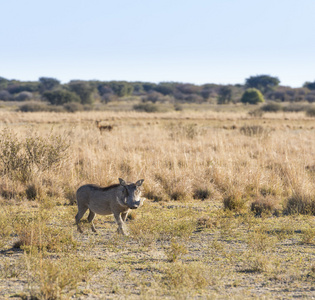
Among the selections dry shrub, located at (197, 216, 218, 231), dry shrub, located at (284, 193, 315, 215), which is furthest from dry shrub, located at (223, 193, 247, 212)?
dry shrub, located at (197, 216, 218, 231)

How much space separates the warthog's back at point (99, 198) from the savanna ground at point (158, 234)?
1.45ft

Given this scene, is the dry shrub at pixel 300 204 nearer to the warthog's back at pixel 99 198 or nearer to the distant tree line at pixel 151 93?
the warthog's back at pixel 99 198

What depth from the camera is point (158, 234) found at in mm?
7051

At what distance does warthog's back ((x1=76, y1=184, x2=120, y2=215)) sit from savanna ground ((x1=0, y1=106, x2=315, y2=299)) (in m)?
0.44

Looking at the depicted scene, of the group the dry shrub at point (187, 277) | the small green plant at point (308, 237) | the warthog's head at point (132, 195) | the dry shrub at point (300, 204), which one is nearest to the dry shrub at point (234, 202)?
the dry shrub at point (300, 204)

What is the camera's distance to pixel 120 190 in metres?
6.62

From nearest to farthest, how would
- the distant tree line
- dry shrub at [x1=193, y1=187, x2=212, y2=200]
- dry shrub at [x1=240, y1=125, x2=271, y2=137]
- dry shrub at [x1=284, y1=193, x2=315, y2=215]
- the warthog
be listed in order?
the warthog
dry shrub at [x1=284, y1=193, x2=315, y2=215]
dry shrub at [x1=193, y1=187, x2=212, y2=200]
dry shrub at [x1=240, y1=125, x2=271, y2=137]
the distant tree line

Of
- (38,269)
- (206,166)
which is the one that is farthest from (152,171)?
(38,269)

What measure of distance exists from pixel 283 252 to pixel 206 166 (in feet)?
21.2

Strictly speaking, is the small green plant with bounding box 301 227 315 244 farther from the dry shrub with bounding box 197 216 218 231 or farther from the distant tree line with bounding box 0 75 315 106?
the distant tree line with bounding box 0 75 315 106

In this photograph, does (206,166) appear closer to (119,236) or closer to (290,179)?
(290,179)

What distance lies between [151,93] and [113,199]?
90.8 metres

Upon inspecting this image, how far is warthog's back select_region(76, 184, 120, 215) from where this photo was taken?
6.81 m

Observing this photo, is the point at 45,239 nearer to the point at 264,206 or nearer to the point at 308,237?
the point at 308,237
